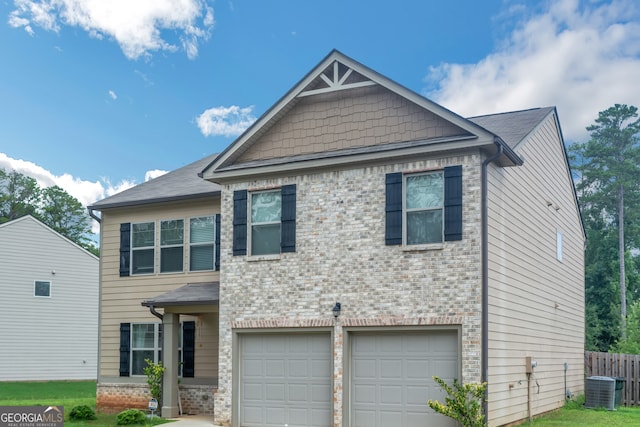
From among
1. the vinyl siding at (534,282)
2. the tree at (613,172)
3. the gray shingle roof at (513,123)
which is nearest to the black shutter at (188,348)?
the vinyl siding at (534,282)

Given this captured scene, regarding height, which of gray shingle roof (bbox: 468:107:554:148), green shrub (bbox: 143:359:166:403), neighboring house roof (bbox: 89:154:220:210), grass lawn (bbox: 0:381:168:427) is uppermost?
gray shingle roof (bbox: 468:107:554:148)

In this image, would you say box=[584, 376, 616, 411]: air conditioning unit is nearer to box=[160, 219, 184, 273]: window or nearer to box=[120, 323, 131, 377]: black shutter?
box=[160, 219, 184, 273]: window

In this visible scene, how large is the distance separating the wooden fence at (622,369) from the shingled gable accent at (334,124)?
11.6m

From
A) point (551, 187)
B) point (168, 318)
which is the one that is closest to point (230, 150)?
point (168, 318)

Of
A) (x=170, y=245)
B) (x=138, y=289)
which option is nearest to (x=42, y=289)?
(x=138, y=289)

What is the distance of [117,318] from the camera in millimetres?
21031

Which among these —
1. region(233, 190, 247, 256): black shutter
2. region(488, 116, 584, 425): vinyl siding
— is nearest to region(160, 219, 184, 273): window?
region(233, 190, 247, 256): black shutter

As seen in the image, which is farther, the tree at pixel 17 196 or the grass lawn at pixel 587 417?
the tree at pixel 17 196

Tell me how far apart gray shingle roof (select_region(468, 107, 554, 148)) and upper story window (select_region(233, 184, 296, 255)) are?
4.89m

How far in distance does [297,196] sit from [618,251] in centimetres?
3387

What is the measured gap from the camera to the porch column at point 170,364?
1823 cm

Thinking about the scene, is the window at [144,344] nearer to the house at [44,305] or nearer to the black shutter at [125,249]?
the black shutter at [125,249]

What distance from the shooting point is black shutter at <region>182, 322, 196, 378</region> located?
762 inches

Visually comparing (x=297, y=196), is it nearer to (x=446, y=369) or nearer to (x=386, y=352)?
(x=386, y=352)
